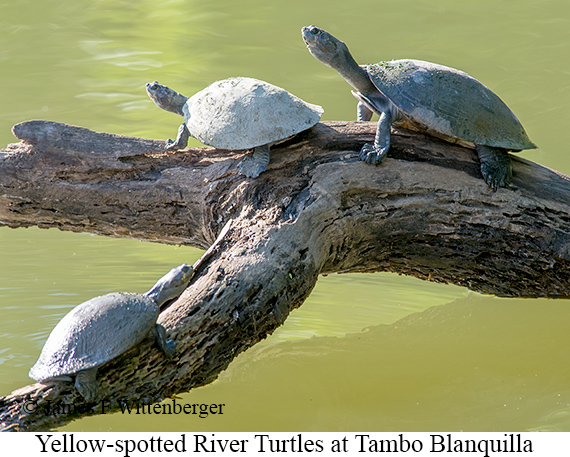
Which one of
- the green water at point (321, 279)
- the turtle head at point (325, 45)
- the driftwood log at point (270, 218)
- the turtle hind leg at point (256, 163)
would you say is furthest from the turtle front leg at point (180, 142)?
the green water at point (321, 279)

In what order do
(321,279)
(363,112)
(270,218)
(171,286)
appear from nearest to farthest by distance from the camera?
(171,286) → (270,218) → (363,112) → (321,279)

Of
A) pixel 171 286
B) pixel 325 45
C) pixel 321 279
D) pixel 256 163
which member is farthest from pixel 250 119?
pixel 321 279

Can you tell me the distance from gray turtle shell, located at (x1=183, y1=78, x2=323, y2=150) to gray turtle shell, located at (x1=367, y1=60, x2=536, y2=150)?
0.35 m

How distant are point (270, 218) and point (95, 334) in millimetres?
772

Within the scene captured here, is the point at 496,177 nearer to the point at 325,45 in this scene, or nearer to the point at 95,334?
the point at 325,45

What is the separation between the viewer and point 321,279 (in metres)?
3.88

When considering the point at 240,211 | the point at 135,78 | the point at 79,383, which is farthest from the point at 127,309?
the point at 135,78

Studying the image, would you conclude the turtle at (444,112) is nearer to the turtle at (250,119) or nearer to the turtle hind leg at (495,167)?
the turtle hind leg at (495,167)

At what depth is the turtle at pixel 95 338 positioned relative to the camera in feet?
6.33

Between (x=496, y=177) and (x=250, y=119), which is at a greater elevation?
(x=250, y=119)

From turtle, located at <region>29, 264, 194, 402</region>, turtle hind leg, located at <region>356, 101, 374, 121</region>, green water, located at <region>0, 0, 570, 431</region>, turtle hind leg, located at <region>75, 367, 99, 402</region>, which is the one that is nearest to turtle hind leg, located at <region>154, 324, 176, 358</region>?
turtle, located at <region>29, 264, 194, 402</region>

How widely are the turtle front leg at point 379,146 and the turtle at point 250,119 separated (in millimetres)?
239

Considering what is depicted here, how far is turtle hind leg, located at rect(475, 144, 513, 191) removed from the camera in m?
2.55

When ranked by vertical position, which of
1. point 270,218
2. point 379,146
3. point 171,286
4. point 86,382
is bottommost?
point 86,382
